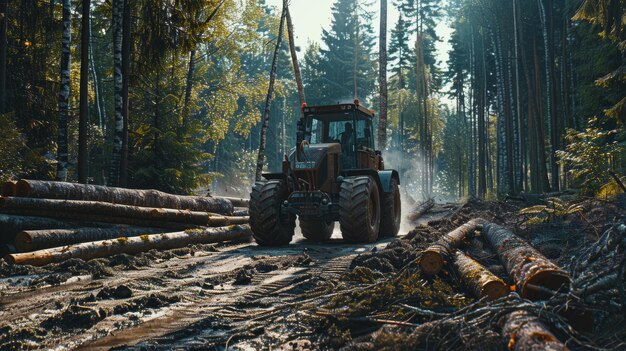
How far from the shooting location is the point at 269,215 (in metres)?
11.6

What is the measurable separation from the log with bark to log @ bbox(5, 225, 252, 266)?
66 centimetres

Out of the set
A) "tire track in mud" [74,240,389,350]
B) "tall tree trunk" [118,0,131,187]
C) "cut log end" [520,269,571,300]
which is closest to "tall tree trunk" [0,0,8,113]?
"tall tree trunk" [118,0,131,187]

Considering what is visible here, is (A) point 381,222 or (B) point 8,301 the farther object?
(A) point 381,222

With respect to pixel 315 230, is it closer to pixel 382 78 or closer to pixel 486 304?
pixel 382 78

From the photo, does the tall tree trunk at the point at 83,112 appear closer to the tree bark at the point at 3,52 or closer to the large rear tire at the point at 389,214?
the tree bark at the point at 3,52

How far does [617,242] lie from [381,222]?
9.65 metres

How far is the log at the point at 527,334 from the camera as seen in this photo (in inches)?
118

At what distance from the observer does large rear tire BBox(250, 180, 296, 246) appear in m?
11.6

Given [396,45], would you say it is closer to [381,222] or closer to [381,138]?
[381,138]

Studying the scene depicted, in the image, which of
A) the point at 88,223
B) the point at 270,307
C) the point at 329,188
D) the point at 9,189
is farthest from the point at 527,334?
the point at 9,189

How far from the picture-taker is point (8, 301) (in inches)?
235

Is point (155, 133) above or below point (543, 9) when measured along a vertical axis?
below

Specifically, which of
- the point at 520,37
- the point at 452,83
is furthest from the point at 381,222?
the point at 452,83

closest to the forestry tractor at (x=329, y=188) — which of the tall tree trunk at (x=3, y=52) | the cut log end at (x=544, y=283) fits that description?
the cut log end at (x=544, y=283)
